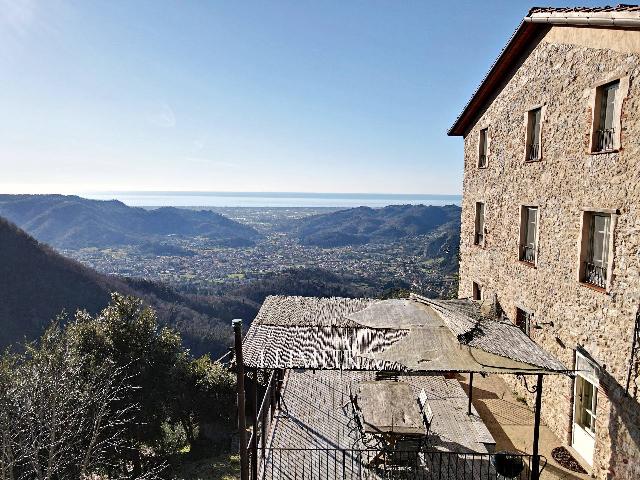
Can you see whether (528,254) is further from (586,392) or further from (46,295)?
(46,295)

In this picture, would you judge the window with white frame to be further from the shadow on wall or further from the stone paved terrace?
the stone paved terrace

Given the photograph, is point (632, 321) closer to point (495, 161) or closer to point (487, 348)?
point (487, 348)

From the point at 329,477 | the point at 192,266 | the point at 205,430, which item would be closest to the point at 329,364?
the point at 329,477

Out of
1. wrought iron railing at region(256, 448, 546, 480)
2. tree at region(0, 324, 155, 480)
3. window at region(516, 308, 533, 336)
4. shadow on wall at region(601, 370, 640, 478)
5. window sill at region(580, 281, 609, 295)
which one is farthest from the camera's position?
tree at region(0, 324, 155, 480)

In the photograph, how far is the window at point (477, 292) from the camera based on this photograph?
1619 centimetres

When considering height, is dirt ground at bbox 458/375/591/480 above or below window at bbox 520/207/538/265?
below

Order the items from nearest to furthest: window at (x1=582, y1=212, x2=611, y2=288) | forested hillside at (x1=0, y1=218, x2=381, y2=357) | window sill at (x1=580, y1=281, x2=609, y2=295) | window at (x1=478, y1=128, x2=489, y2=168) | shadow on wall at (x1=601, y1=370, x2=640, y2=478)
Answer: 1. shadow on wall at (x1=601, y1=370, x2=640, y2=478)
2. window sill at (x1=580, y1=281, x2=609, y2=295)
3. window at (x1=582, y1=212, x2=611, y2=288)
4. window at (x1=478, y1=128, x2=489, y2=168)
5. forested hillside at (x1=0, y1=218, x2=381, y2=357)

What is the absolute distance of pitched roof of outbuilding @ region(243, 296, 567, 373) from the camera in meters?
7.79

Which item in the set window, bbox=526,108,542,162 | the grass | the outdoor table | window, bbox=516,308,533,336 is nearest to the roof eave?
window, bbox=526,108,542,162

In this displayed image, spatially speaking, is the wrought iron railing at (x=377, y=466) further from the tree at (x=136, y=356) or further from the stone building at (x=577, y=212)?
the tree at (x=136, y=356)

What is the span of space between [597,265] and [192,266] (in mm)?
195091

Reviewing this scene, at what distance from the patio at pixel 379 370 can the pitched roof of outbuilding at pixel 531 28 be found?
22.1 ft

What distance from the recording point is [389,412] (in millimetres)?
8602

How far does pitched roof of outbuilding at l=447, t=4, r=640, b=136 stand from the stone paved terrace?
29.2 ft
